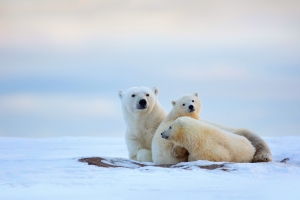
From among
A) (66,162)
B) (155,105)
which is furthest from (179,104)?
(66,162)

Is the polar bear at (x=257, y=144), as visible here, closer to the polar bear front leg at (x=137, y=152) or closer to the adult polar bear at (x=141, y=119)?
the adult polar bear at (x=141, y=119)

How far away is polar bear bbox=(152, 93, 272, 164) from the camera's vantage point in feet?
25.1

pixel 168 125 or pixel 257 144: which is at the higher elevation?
pixel 168 125

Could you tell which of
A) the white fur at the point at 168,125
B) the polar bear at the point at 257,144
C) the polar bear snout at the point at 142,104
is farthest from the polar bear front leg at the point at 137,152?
the polar bear at the point at 257,144

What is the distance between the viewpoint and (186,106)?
314 inches

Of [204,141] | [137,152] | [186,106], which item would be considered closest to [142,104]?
[186,106]

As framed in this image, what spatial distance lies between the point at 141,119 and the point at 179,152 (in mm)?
1190

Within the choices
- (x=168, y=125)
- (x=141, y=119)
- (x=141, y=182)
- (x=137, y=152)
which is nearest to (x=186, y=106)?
(x=168, y=125)

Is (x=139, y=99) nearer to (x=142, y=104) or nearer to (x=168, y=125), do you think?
(x=142, y=104)

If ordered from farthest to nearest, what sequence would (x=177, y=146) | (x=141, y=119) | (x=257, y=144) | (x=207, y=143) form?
(x=141, y=119), (x=257, y=144), (x=177, y=146), (x=207, y=143)

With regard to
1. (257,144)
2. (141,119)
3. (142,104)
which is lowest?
(257,144)

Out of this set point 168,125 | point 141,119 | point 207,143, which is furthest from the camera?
point 141,119

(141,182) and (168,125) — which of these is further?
(168,125)

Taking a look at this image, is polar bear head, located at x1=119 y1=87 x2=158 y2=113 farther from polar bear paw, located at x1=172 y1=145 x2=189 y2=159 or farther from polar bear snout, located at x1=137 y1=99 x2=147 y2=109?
polar bear paw, located at x1=172 y1=145 x2=189 y2=159
